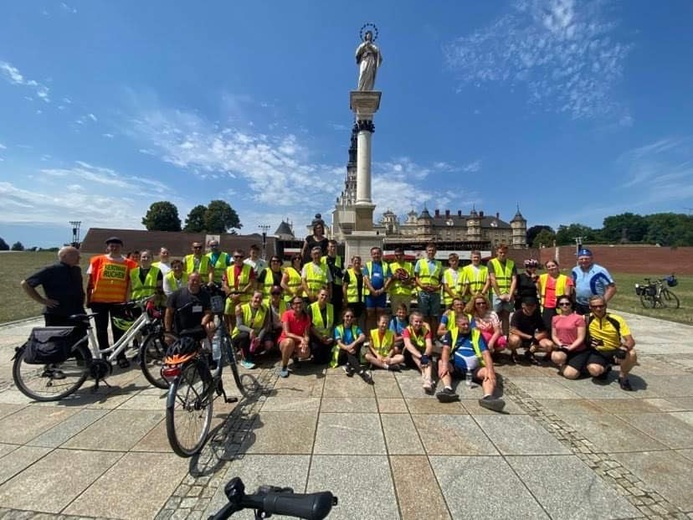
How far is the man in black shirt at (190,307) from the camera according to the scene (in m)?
4.82

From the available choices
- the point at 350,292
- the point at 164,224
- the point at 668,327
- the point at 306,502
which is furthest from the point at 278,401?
the point at 164,224

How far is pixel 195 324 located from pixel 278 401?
170 cm

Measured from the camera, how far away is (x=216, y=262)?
22.5 feet

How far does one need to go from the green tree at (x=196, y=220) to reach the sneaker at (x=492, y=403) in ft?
259

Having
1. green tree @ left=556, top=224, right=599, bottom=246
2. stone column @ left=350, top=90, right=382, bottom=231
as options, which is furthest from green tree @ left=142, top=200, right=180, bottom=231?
green tree @ left=556, top=224, right=599, bottom=246

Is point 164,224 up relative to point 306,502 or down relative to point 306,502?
up

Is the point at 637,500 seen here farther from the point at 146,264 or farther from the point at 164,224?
the point at 164,224

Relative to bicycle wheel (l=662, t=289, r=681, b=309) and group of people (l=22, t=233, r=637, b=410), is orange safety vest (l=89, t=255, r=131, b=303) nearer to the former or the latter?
group of people (l=22, t=233, r=637, b=410)

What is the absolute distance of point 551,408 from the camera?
4094 mm

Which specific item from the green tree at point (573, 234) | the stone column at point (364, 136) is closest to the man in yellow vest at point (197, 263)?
the stone column at point (364, 136)

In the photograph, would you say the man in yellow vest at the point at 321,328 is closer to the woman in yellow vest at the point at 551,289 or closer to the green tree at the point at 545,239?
the woman in yellow vest at the point at 551,289

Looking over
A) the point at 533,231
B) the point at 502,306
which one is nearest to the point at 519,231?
the point at 533,231

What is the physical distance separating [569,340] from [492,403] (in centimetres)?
218

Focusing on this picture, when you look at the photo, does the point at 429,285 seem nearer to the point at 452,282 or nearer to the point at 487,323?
the point at 452,282
